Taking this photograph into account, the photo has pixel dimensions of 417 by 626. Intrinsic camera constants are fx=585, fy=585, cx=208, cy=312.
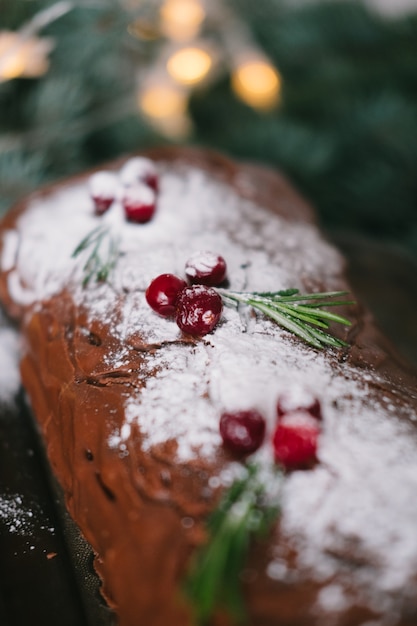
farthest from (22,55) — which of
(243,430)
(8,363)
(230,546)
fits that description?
(230,546)

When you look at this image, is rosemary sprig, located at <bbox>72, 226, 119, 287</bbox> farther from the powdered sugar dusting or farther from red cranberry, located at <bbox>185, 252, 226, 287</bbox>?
the powdered sugar dusting

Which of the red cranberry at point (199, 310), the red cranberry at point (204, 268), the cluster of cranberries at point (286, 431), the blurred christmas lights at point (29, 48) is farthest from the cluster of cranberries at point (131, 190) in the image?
the cluster of cranberries at point (286, 431)

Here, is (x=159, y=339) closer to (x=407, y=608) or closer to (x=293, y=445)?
(x=293, y=445)

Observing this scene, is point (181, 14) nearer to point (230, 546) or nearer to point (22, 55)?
point (22, 55)

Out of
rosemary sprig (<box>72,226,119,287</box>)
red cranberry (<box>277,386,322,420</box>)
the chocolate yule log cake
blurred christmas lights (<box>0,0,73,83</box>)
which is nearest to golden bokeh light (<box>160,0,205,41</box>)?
blurred christmas lights (<box>0,0,73,83</box>)

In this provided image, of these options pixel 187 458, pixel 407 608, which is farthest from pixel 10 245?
pixel 407 608

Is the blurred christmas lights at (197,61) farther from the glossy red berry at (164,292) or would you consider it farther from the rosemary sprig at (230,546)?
the rosemary sprig at (230,546)
